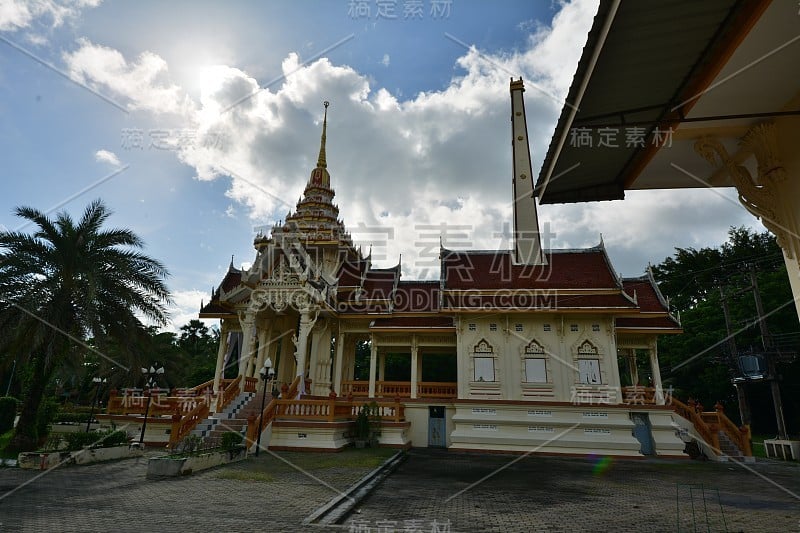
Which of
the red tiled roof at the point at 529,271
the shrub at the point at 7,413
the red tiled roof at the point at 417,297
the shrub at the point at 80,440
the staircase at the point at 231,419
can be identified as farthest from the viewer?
the red tiled roof at the point at 417,297

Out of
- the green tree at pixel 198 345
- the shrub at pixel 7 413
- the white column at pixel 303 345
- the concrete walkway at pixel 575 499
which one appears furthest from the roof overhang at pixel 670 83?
the green tree at pixel 198 345

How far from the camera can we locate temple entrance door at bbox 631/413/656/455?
16.0m

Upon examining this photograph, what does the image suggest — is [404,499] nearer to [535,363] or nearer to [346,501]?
[346,501]

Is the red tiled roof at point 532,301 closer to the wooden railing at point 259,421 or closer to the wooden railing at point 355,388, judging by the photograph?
the wooden railing at point 355,388

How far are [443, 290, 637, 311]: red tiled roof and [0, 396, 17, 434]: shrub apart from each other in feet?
56.0

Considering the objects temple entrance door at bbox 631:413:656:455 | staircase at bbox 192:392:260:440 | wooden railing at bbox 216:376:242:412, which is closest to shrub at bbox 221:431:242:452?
staircase at bbox 192:392:260:440

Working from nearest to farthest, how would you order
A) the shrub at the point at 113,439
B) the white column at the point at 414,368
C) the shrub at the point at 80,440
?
the shrub at the point at 80,440
the shrub at the point at 113,439
the white column at the point at 414,368

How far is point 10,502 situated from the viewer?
7.02 meters

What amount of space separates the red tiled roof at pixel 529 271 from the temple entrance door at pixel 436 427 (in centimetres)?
533

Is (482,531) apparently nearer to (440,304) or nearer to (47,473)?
(47,473)

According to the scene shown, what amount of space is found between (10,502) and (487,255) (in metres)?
18.6

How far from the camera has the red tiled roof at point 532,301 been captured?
17.1 m

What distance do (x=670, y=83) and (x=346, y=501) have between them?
7218 mm

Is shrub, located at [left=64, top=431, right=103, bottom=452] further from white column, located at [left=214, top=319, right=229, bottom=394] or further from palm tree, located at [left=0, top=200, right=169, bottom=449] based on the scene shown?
white column, located at [left=214, top=319, right=229, bottom=394]
